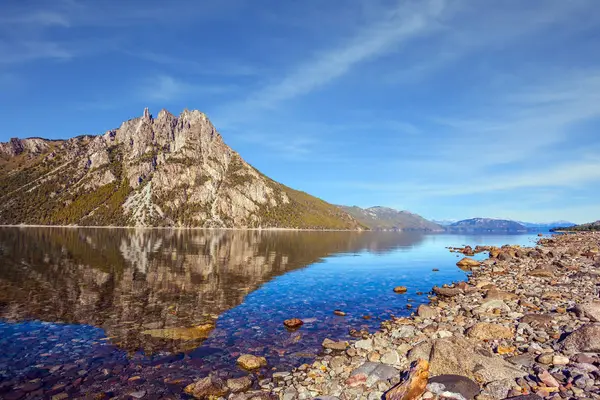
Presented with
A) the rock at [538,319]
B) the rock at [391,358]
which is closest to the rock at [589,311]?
the rock at [538,319]

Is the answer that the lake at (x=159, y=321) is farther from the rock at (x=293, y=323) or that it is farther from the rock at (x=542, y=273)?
the rock at (x=542, y=273)

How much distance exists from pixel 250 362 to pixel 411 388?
860 centimetres

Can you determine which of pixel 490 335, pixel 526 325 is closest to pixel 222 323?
pixel 490 335

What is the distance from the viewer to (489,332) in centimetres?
2136

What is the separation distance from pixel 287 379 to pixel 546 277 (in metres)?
42.3

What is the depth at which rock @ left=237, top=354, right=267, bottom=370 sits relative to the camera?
18.3 metres

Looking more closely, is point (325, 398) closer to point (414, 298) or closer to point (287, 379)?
point (287, 379)

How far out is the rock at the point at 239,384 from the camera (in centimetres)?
1584

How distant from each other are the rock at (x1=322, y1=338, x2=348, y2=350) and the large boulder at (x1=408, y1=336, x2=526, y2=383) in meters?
4.30

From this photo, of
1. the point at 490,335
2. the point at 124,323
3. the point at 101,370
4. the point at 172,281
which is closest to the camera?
the point at 101,370

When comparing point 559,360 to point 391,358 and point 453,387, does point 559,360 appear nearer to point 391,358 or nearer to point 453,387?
point 453,387

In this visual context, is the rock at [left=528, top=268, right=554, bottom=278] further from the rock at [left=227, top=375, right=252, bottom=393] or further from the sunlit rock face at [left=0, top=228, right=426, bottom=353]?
the rock at [left=227, top=375, right=252, bottom=393]

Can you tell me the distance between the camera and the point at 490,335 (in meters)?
21.1

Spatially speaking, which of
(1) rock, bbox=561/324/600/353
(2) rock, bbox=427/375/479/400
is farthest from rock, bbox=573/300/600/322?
(2) rock, bbox=427/375/479/400
